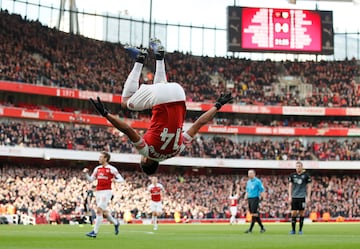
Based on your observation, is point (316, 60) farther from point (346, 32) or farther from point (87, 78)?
point (87, 78)

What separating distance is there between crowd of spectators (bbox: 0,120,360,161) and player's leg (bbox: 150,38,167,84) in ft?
120

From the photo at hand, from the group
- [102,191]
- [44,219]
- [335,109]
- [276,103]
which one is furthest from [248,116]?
[102,191]

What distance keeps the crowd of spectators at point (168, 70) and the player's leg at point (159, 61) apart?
40656mm

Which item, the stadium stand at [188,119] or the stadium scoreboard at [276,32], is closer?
the stadium stand at [188,119]

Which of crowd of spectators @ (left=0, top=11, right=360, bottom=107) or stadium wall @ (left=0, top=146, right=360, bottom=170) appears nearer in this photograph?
stadium wall @ (left=0, top=146, right=360, bottom=170)

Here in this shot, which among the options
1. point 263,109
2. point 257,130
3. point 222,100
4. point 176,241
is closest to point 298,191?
point 176,241

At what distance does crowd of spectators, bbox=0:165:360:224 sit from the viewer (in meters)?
A: 42.3

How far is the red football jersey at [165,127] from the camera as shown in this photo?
10.8 meters

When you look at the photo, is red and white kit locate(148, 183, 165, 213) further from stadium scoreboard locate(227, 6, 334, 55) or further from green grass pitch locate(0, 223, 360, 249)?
stadium scoreboard locate(227, 6, 334, 55)

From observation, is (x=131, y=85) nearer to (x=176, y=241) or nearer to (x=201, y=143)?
(x=176, y=241)

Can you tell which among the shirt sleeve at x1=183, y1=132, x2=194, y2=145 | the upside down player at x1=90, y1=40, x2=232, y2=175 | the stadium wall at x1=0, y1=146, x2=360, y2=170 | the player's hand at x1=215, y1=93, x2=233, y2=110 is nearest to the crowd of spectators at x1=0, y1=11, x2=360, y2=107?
the stadium wall at x1=0, y1=146, x2=360, y2=170

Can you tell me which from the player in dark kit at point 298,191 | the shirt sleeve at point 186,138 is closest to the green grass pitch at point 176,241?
the player in dark kit at point 298,191

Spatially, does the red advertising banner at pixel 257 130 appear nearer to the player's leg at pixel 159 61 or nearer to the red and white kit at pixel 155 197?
the red and white kit at pixel 155 197

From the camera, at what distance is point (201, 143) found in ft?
201
